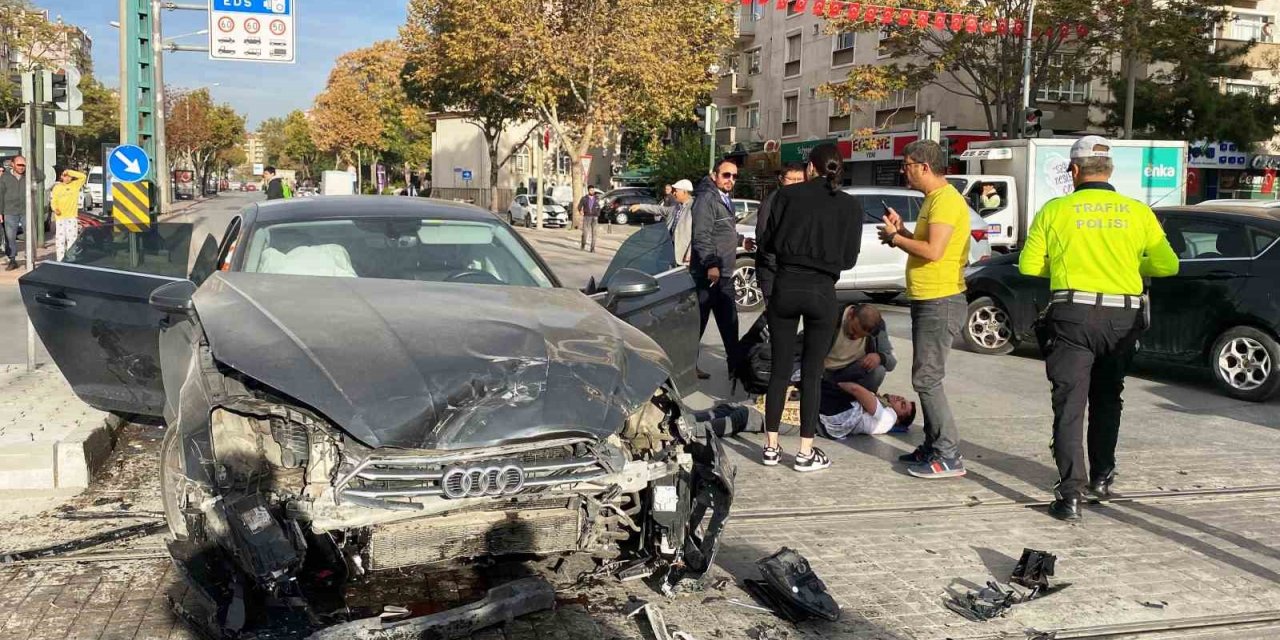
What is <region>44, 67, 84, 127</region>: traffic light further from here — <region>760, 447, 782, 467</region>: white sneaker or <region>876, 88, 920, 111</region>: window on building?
<region>876, 88, 920, 111</region>: window on building

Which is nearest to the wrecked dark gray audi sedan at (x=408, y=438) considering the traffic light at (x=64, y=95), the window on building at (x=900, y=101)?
the traffic light at (x=64, y=95)

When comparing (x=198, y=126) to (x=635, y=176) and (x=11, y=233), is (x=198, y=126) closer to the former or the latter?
(x=635, y=176)

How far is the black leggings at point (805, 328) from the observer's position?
19.4 ft

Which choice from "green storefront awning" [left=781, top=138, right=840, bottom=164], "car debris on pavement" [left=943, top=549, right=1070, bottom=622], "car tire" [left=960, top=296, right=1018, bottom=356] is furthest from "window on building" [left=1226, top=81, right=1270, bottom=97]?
"car debris on pavement" [left=943, top=549, right=1070, bottom=622]

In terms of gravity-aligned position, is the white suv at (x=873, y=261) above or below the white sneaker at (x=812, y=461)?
above

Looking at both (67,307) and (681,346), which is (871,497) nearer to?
(681,346)

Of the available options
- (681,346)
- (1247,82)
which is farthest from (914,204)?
(1247,82)

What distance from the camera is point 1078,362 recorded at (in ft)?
17.8

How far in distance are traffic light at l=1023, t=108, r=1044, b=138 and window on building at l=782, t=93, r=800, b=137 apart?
24239 millimetres

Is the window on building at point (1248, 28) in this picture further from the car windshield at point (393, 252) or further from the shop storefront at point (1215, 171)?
the car windshield at point (393, 252)

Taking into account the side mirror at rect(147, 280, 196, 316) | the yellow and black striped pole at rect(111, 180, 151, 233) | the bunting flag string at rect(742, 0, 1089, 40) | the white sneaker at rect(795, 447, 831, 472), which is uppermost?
the bunting flag string at rect(742, 0, 1089, 40)

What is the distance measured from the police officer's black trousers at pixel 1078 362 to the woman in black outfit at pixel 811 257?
1107 mm

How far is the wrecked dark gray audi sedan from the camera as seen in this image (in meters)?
3.44

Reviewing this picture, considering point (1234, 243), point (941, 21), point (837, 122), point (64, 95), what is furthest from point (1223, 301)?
point (837, 122)
